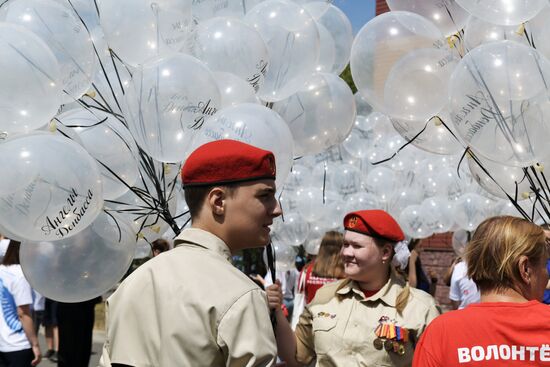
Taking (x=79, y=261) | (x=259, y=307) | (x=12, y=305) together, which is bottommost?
(x=12, y=305)

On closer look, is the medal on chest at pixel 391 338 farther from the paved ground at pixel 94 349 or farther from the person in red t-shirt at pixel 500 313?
the paved ground at pixel 94 349

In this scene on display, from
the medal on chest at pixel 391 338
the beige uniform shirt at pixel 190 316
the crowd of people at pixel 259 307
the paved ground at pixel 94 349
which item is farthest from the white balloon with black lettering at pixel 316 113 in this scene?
the paved ground at pixel 94 349

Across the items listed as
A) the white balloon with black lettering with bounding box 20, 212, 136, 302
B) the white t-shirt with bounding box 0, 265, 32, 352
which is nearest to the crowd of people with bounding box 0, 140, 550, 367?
the white balloon with black lettering with bounding box 20, 212, 136, 302

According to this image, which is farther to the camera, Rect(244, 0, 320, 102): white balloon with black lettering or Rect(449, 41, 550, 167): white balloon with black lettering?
Rect(244, 0, 320, 102): white balloon with black lettering

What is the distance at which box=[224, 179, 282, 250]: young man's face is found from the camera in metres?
2.09

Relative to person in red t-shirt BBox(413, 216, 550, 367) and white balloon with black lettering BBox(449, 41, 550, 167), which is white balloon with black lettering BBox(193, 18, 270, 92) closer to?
white balloon with black lettering BBox(449, 41, 550, 167)

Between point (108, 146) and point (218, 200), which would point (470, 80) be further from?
point (108, 146)

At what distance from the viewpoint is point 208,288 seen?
1862 millimetres

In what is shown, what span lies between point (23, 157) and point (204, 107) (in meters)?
0.93

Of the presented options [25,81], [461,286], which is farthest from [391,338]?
[461,286]

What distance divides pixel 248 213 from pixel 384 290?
67.3 inches

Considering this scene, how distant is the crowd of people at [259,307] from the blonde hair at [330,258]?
307 centimetres

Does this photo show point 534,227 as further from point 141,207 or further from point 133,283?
point 141,207

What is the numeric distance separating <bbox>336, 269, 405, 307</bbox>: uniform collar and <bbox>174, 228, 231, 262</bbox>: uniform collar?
1.68 meters
